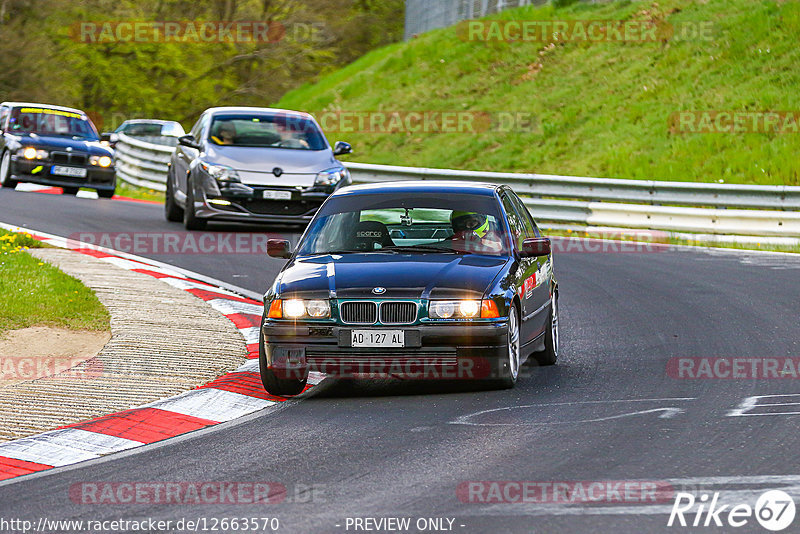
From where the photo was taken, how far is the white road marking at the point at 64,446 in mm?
6965

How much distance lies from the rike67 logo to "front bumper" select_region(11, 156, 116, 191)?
2114cm

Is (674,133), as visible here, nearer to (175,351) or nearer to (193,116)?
(175,351)

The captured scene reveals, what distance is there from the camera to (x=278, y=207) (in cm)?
1864

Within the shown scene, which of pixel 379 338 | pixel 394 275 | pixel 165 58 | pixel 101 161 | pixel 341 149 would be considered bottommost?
pixel 101 161

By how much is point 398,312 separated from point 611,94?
→ 2451cm

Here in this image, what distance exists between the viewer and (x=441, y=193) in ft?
32.6

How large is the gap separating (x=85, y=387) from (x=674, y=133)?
2135 cm

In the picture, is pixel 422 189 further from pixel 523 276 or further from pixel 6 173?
pixel 6 173

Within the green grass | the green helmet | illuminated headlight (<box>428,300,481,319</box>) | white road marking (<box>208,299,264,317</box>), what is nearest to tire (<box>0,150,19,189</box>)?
the green grass

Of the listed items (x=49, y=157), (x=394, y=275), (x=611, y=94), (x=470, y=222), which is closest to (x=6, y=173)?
(x=49, y=157)

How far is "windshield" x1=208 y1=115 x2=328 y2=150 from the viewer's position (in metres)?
19.7

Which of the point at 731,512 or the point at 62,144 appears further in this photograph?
the point at 62,144

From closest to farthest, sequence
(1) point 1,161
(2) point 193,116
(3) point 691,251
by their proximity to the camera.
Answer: (3) point 691,251 < (1) point 1,161 < (2) point 193,116

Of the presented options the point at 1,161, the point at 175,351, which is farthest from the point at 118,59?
the point at 175,351
